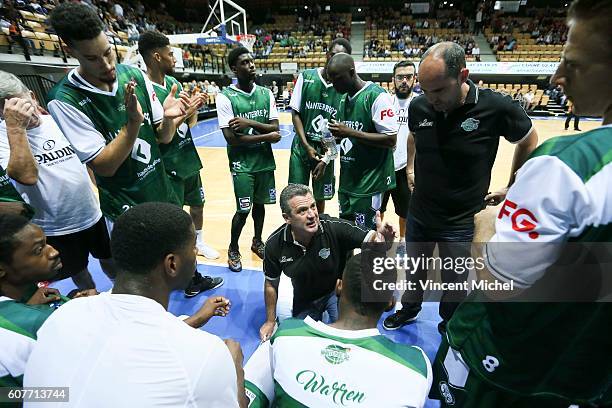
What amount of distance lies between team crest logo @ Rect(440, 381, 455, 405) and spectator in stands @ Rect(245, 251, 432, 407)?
165mm

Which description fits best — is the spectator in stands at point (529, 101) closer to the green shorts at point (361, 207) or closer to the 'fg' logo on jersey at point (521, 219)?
the green shorts at point (361, 207)

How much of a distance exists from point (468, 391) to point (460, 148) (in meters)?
1.48

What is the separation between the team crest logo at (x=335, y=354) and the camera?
4.15ft

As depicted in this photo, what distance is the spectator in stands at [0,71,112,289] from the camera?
1.95m

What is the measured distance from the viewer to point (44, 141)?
2.29 meters

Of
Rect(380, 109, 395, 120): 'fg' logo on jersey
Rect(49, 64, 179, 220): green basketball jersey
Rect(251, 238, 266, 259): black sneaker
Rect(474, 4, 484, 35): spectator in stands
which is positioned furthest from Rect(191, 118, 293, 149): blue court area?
Rect(474, 4, 484, 35): spectator in stands

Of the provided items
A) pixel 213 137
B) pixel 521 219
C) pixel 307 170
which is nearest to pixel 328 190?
pixel 307 170

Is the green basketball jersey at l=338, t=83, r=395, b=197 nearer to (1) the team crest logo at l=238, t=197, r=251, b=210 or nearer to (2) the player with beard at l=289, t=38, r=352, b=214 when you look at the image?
(2) the player with beard at l=289, t=38, r=352, b=214

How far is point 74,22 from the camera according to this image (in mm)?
1897

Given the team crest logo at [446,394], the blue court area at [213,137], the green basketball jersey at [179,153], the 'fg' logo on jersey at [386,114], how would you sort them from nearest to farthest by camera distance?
1. the team crest logo at [446,394]
2. the 'fg' logo on jersey at [386,114]
3. the green basketball jersey at [179,153]
4. the blue court area at [213,137]

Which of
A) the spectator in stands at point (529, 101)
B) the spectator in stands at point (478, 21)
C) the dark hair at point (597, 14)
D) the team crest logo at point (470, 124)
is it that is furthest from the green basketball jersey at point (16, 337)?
the spectator in stands at point (478, 21)

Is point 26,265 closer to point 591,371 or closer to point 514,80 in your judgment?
point 591,371

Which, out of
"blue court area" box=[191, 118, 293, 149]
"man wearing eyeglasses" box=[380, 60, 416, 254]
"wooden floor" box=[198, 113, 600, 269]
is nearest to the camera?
"man wearing eyeglasses" box=[380, 60, 416, 254]

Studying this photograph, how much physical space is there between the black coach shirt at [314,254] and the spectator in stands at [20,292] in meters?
1.34
